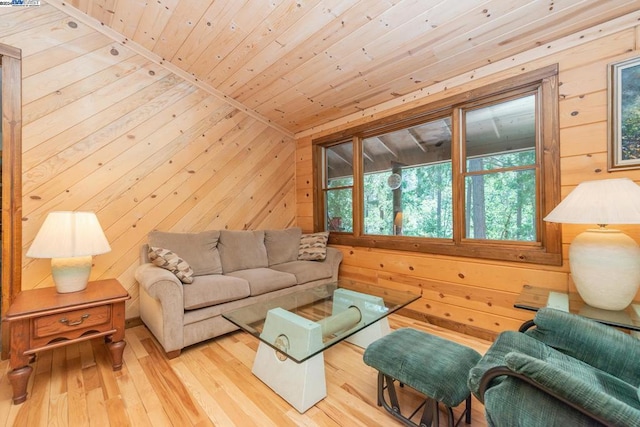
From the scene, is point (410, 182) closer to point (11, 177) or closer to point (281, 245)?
point (281, 245)

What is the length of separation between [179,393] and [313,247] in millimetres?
1979

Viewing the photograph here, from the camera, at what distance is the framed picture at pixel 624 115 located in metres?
1.65

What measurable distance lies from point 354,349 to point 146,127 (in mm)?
2813

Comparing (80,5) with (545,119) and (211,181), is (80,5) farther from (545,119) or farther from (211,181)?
(545,119)

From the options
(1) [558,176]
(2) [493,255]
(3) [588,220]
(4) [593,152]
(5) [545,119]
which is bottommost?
(2) [493,255]

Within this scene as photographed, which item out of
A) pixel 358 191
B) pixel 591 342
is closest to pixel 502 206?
pixel 591 342

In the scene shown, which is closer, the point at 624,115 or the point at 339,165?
the point at 624,115

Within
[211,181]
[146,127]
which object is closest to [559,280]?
[211,181]

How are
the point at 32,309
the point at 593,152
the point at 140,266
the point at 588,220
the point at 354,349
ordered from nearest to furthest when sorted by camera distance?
the point at 588,220 < the point at 32,309 < the point at 593,152 < the point at 354,349 < the point at 140,266

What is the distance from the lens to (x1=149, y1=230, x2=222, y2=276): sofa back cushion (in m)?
2.52

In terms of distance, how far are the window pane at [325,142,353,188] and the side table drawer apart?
8.77ft

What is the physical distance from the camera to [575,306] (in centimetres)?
159

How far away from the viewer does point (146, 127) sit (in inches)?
104

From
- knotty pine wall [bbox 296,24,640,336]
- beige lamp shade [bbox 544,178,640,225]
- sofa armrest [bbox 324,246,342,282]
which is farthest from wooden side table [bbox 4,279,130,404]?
beige lamp shade [bbox 544,178,640,225]
